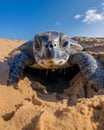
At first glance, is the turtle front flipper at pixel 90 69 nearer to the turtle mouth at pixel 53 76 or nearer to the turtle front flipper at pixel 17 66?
the turtle mouth at pixel 53 76

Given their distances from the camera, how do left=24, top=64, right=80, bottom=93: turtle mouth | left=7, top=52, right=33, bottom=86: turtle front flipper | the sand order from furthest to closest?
left=24, top=64, right=80, bottom=93: turtle mouth → left=7, top=52, right=33, bottom=86: turtle front flipper → the sand

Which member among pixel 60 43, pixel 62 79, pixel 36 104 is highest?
pixel 60 43

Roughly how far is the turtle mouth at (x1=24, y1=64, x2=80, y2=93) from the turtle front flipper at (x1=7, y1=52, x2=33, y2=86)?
0.66 ft

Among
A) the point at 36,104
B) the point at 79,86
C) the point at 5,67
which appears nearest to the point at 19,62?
the point at 5,67

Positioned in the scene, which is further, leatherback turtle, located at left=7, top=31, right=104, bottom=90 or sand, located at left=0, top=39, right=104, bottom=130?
leatherback turtle, located at left=7, top=31, right=104, bottom=90

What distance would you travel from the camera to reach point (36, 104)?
2.29 meters

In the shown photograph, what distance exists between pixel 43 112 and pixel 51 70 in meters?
2.14

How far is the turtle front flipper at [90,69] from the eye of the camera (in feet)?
10.6

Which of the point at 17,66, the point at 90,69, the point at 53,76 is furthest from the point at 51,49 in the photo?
the point at 53,76

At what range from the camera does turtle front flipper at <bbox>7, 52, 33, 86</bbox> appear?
3341 mm

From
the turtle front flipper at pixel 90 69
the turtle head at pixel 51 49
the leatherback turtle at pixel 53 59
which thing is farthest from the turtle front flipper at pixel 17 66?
the turtle front flipper at pixel 90 69

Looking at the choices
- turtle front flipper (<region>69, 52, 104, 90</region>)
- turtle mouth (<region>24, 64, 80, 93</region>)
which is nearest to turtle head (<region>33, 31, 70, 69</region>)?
turtle front flipper (<region>69, 52, 104, 90</region>)

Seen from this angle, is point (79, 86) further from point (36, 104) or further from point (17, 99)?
point (36, 104)

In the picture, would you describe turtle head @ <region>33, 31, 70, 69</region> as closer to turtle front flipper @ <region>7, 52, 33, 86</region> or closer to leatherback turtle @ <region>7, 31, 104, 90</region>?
leatherback turtle @ <region>7, 31, 104, 90</region>
